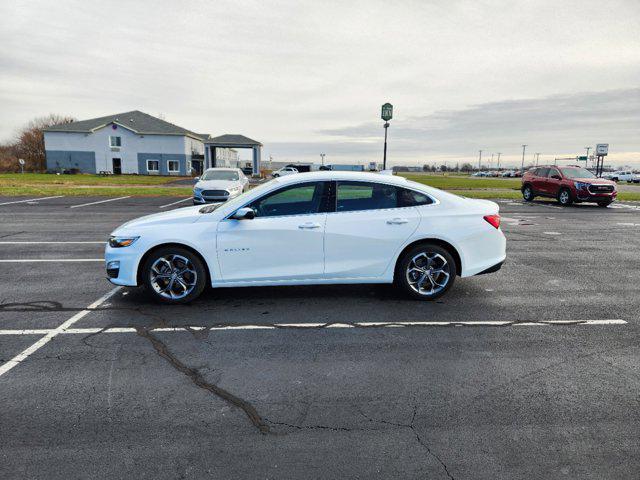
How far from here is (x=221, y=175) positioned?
18141mm

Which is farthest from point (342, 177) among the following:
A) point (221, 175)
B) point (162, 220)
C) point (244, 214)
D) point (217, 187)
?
point (221, 175)

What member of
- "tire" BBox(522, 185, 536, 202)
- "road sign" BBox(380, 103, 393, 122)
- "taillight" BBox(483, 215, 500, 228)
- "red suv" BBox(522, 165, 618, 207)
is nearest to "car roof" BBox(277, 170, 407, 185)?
"taillight" BBox(483, 215, 500, 228)

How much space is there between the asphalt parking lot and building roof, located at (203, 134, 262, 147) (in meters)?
53.4

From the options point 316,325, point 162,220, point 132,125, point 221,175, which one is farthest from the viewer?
point 132,125

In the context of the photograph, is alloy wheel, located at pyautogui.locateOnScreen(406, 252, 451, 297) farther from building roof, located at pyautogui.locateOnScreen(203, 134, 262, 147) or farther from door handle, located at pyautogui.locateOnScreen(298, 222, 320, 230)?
→ building roof, located at pyautogui.locateOnScreen(203, 134, 262, 147)

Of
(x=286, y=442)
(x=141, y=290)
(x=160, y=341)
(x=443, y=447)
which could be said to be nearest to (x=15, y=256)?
(x=141, y=290)

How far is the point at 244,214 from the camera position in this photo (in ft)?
17.5

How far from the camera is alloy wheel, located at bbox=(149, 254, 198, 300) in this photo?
5.49 m

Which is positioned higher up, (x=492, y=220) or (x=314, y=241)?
(x=492, y=220)

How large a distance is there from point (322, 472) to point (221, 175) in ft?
54.4

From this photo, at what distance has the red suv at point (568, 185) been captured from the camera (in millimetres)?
19625

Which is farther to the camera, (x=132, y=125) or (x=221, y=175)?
(x=132, y=125)

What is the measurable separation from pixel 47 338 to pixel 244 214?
2439 mm

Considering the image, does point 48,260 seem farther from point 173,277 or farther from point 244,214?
point 244,214
